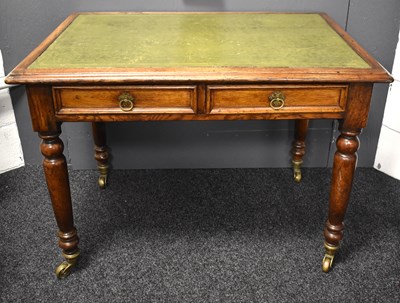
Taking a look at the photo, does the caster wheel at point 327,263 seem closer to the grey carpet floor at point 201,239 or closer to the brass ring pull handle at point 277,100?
the grey carpet floor at point 201,239

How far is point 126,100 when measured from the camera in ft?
4.98

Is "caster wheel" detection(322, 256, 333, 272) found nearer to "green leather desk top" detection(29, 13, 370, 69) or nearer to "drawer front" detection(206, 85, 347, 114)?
"drawer front" detection(206, 85, 347, 114)

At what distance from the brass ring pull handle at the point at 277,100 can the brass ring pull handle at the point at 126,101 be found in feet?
1.39

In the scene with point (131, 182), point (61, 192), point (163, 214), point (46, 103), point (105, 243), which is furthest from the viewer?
point (131, 182)

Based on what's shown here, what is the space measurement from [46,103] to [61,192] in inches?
12.9

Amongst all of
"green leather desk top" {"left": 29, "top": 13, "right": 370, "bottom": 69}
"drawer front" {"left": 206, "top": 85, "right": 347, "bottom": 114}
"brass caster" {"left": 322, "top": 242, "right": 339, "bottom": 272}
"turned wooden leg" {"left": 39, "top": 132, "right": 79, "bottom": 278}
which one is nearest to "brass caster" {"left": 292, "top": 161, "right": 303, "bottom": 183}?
"brass caster" {"left": 322, "top": 242, "right": 339, "bottom": 272}

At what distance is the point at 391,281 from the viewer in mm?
1809

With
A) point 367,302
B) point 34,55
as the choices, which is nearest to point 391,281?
point 367,302

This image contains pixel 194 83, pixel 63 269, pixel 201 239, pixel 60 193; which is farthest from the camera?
pixel 201 239

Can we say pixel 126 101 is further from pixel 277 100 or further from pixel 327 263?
pixel 327 263

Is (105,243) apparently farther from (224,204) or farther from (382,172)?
(382,172)

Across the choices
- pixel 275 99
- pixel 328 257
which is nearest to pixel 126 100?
pixel 275 99

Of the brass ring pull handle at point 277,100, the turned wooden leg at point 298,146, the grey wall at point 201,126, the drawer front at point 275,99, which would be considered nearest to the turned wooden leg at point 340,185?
the drawer front at point 275,99

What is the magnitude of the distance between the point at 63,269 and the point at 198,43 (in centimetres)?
94
